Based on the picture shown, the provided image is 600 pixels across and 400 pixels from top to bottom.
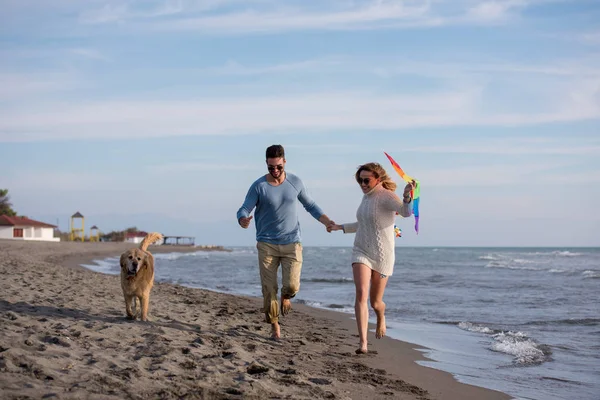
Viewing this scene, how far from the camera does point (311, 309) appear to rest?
11250 millimetres

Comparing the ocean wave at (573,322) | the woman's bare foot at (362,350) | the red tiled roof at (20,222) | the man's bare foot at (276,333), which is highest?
the red tiled roof at (20,222)

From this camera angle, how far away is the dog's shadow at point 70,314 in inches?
262

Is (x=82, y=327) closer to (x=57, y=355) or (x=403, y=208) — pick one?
(x=57, y=355)

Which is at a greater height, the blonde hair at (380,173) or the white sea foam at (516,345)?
the blonde hair at (380,173)

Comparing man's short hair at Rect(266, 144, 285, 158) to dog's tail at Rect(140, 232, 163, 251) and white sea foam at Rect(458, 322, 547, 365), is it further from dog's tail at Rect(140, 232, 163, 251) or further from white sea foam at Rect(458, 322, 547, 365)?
white sea foam at Rect(458, 322, 547, 365)

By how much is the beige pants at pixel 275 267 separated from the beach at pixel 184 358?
424 millimetres

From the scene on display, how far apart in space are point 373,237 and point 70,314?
3283 millimetres

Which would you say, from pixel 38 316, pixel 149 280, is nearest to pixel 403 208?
pixel 149 280

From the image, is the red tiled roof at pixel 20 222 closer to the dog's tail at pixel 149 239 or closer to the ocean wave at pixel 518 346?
the dog's tail at pixel 149 239

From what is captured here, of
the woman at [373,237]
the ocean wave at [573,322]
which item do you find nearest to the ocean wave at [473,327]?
the ocean wave at [573,322]

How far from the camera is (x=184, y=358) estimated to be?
16.7ft

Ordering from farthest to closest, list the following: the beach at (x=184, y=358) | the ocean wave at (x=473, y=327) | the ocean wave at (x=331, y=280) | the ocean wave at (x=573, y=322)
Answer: the ocean wave at (x=331, y=280), the ocean wave at (x=573, y=322), the ocean wave at (x=473, y=327), the beach at (x=184, y=358)

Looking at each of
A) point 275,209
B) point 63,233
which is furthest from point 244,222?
point 63,233

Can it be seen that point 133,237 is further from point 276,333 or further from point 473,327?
point 276,333
